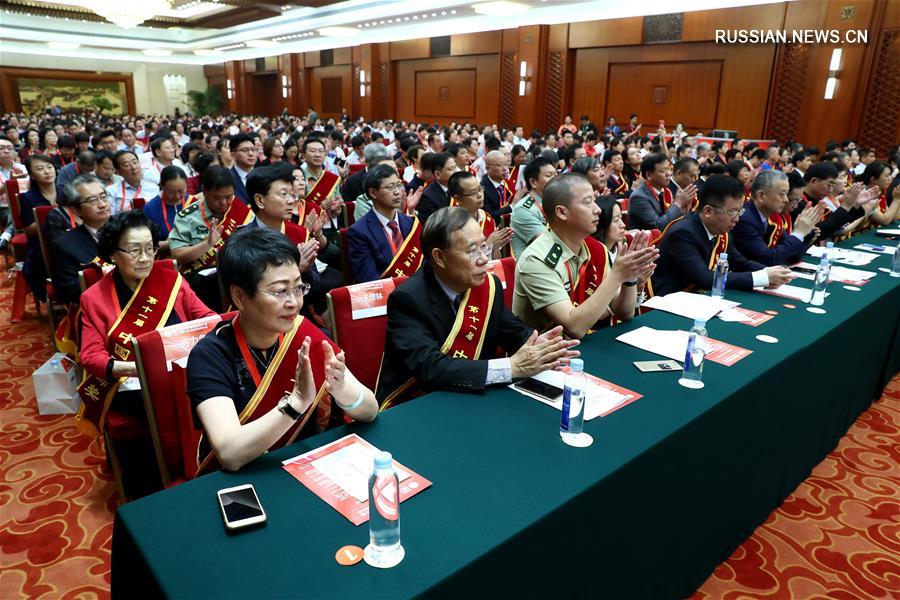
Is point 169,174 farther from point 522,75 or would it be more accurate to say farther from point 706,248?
point 522,75

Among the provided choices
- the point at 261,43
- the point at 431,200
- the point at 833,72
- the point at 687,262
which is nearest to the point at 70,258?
the point at 431,200

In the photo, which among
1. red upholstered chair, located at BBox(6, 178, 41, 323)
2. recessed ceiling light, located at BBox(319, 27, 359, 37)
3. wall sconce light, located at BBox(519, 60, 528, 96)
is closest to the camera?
red upholstered chair, located at BBox(6, 178, 41, 323)

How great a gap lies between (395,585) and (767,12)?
42.6 ft

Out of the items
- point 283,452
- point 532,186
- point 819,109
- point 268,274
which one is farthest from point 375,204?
point 819,109

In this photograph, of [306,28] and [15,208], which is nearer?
[15,208]

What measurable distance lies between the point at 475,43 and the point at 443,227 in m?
15.8

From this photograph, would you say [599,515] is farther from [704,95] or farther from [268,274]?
[704,95]

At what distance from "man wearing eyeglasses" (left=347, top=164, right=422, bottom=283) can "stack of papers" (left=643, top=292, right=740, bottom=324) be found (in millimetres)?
1283

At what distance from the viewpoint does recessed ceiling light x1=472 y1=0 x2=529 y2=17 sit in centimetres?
1314

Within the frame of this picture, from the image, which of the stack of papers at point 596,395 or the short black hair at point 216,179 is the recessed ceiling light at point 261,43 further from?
the stack of papers at point 596,395

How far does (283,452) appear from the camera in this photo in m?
1.42

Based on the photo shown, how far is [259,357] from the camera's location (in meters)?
1.61

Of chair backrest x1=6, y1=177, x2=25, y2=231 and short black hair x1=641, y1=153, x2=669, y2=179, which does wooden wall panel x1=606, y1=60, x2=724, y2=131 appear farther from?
chair backrest x1=6, y1=177, x2=25, y2=231

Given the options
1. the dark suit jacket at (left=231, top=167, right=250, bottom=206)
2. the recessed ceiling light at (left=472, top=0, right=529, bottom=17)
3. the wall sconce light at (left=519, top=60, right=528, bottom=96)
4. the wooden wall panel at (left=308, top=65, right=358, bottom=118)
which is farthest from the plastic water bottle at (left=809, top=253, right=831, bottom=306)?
the wooden wall panel at (left=308, top=65, right=358, bottom=118)
